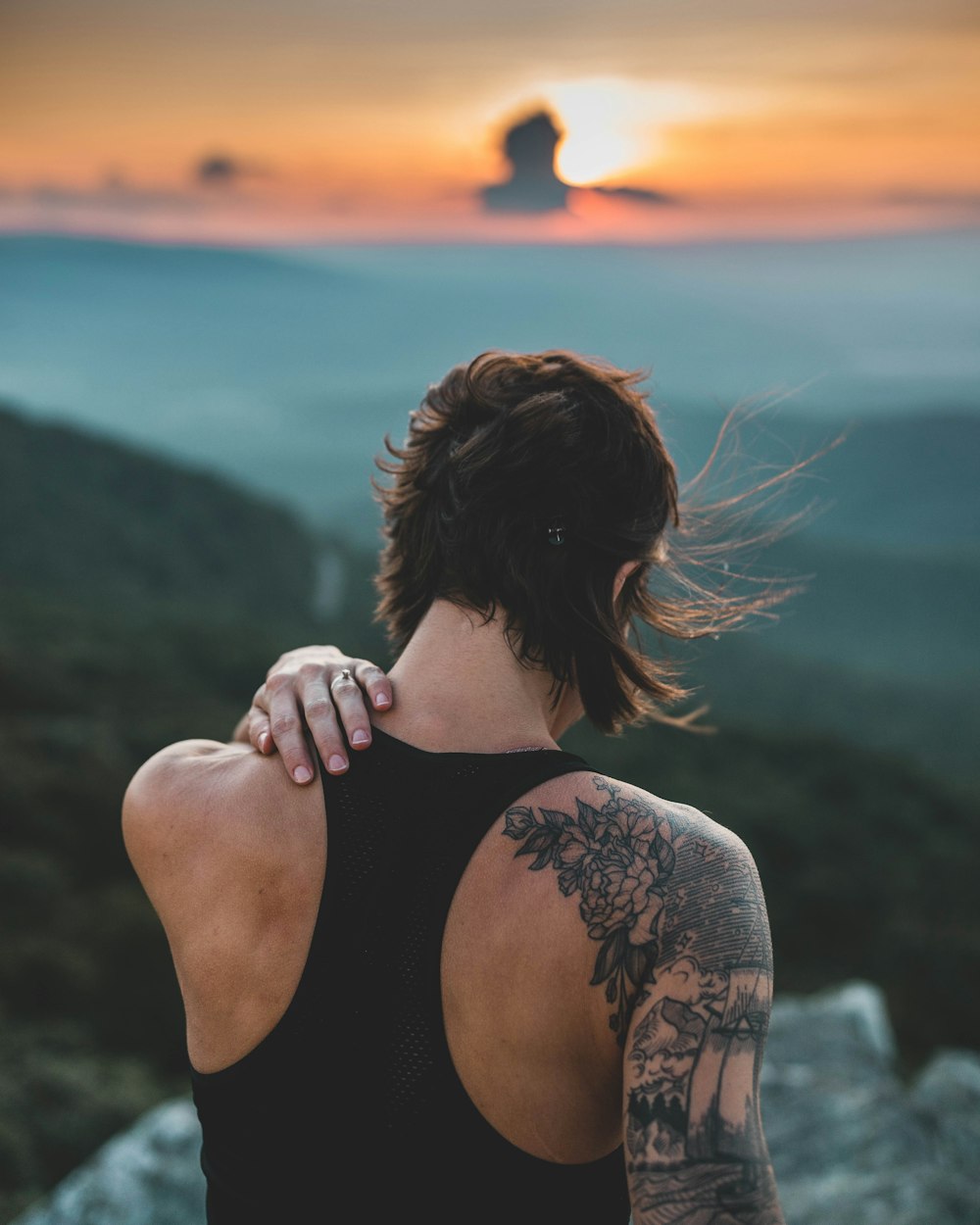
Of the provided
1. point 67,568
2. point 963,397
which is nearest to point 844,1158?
point 67,568

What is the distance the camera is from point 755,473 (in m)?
2.85

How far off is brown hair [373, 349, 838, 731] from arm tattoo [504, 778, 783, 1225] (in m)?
0.41

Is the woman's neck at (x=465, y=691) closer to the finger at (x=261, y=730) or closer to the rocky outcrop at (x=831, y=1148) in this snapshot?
the finger at (x=261, y=730)

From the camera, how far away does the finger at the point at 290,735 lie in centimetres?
187

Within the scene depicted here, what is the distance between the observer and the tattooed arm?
5.01 feet

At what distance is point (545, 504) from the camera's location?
200cm

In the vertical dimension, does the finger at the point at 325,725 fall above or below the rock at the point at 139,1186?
above

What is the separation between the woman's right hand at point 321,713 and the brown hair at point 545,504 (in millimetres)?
252

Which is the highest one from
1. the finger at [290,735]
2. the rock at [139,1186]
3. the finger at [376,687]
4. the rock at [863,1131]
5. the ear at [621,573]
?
the ear at [621,573]

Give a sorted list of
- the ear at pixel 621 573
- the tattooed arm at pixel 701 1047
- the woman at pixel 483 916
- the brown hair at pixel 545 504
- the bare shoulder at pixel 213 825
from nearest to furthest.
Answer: the tattooed arm at pixel 701 1047
the woman at pixel 483 916
the bare shoulder at pixel 213 825
the brown hair at pixel 545 504
the ear at pixel 621 573

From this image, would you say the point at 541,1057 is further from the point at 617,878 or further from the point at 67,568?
the point at 67,568

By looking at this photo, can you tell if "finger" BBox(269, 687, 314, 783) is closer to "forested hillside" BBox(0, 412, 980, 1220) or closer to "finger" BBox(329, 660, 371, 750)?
A: "finger" BBox(329, 660, 371, 750)

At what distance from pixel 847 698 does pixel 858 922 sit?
47.6 metres

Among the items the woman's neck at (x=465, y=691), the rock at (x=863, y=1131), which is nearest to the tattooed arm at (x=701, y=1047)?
the woman's neck at (x=465, y=691)
